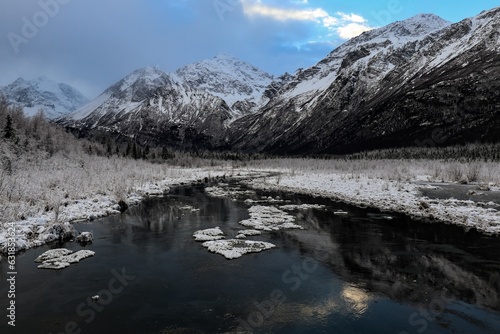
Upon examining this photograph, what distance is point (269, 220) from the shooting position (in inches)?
1184

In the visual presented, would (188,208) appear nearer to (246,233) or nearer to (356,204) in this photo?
(246,233)

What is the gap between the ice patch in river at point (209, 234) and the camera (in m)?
23.7

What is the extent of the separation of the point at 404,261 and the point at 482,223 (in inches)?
466

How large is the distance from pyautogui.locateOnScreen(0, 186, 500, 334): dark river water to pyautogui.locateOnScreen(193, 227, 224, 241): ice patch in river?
742mm

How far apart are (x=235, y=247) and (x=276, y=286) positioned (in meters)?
6.14

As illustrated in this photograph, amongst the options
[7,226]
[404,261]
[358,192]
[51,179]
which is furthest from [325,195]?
[7,226]

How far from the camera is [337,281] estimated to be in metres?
16.0

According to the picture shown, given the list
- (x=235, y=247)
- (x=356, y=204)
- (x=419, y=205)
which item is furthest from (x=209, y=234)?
(x=419, y=205)

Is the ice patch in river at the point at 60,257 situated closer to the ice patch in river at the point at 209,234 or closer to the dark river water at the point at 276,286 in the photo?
the dark river water at the point at 276,286

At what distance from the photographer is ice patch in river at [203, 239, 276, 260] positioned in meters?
20.2

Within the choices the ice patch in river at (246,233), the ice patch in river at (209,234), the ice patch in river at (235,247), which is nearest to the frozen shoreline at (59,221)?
the ice patch in river at (209,234)

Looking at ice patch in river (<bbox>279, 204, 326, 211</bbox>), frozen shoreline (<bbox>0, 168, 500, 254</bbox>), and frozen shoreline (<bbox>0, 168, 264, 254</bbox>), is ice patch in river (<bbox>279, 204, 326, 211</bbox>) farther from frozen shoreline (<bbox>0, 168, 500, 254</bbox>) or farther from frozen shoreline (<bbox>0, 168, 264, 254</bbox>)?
frozen shoreline (<bbox>0, 168, 264, 254</bbox>)

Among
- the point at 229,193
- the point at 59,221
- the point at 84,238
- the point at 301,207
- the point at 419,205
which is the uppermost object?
Result: the point at 59,221

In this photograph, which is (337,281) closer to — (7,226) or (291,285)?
(291,285)
